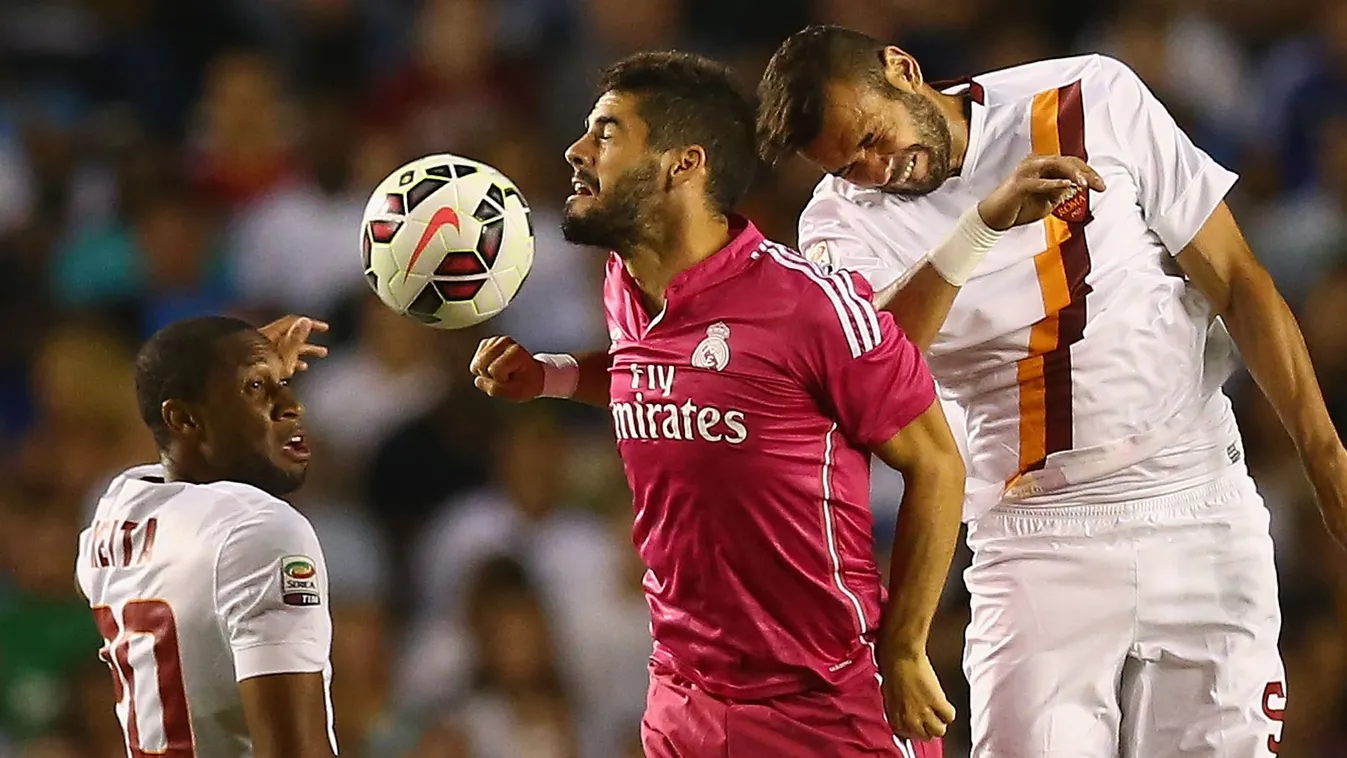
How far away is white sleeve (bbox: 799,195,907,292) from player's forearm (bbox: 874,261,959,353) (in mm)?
236

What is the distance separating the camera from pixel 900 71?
13.6 feet

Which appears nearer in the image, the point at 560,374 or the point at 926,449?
the point at 926,449

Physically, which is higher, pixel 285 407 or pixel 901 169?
pixel 901 169

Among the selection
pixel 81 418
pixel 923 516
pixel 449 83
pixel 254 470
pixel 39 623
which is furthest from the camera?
pixel 449 83

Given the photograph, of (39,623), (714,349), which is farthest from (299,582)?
(39,623)

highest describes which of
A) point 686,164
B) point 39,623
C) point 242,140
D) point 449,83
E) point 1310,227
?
point 449,83

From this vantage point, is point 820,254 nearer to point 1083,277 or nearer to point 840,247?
point 840,247

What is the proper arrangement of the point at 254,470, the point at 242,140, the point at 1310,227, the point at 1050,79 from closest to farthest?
the point at 254,470, the point at 1050,79, the point at 1310,227, the point at 242,140

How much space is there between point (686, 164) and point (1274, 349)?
1330 mm

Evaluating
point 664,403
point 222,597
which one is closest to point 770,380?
point 664,403

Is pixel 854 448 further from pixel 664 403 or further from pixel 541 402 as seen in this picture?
pixel 541 402

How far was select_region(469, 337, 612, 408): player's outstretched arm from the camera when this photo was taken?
13.5ft

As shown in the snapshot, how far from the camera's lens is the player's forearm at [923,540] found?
11.8 feet

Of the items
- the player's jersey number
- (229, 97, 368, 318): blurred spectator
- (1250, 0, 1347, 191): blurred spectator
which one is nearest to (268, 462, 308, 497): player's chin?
the player's jersey number
